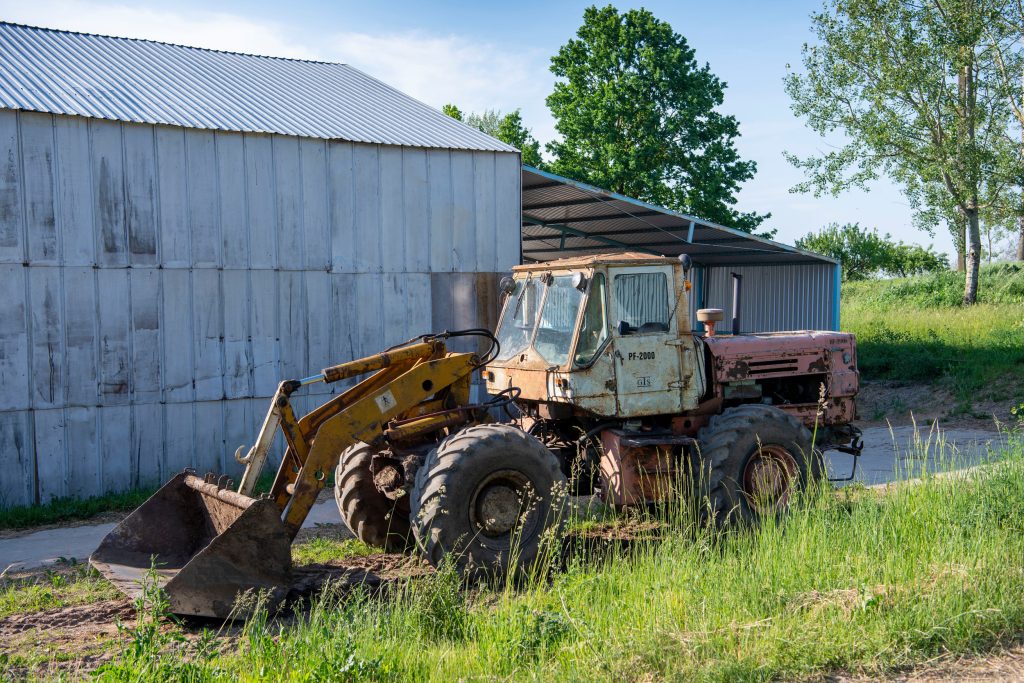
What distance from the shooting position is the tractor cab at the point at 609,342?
7.89 m

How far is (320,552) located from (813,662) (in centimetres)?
473

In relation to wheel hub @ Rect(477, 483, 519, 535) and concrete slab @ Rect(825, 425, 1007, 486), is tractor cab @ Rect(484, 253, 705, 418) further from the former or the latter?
concrete slab @ Rect(825, 425, 1007, 486)

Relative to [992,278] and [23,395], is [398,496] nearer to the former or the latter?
[23,395]

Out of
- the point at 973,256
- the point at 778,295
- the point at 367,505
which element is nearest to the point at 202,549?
the point at 367,505

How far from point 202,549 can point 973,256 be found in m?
23.6

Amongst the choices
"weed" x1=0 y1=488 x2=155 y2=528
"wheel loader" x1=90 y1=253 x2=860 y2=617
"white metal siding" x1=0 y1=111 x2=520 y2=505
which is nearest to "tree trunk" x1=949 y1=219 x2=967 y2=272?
"white metal siding" x1=0 y1=111 x2=520 y2=505

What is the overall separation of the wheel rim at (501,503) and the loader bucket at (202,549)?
4.69ft

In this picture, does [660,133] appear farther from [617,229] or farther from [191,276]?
[191,276]

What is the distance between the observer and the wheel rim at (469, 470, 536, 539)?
7.05m

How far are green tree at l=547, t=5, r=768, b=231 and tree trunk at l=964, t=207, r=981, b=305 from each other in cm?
590

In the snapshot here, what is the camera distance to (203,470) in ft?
40.2

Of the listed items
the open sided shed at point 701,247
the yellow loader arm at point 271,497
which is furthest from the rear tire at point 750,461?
the open sided shed at point 701,247

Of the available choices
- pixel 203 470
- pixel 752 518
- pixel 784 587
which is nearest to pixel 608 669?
pixel 784 587

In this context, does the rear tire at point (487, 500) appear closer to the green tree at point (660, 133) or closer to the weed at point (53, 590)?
the weed at point (53, 590)
